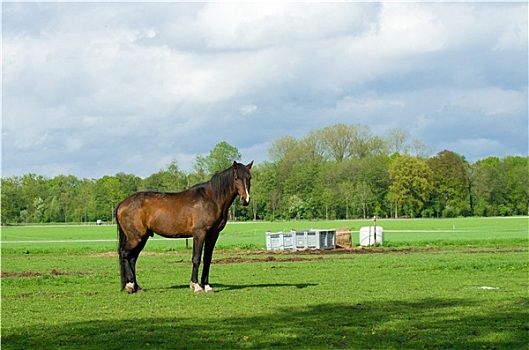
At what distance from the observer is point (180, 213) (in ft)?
62.5

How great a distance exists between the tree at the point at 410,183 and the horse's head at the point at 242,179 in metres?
122

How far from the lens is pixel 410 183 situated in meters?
141

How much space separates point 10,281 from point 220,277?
621 cm

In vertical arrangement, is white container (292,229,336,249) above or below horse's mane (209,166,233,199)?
below

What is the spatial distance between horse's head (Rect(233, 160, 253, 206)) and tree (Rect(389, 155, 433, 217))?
122078 mm

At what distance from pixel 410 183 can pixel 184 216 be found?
411ft

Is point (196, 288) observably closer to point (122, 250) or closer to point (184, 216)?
point (184, 216)

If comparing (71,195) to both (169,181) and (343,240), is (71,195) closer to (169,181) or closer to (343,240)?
(169,181)

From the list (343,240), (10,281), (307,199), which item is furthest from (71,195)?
(10,281)

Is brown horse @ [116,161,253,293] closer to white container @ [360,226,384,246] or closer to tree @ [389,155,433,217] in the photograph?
white container @ [360,226,384,246]

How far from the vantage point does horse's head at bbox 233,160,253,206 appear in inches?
725

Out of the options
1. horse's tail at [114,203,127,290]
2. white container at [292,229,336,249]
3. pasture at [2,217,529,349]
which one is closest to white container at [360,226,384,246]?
white container at [292,229,336,249]

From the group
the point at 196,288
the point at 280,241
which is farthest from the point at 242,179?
the point at 280,241

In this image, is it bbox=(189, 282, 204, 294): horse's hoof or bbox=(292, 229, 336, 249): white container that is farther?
bbox=(292, 229, 336, 249): white container
